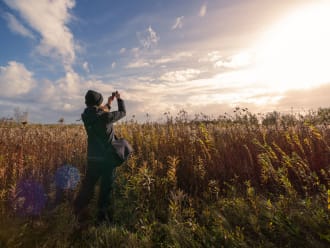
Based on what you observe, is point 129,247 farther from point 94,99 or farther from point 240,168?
point 240,168

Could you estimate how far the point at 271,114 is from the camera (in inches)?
320

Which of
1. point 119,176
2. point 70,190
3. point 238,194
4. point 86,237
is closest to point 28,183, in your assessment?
point 70,190

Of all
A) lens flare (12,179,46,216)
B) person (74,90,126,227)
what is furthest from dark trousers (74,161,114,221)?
lens flare (12,179,46,216)

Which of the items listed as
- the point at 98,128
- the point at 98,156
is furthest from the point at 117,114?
the point at 98,156

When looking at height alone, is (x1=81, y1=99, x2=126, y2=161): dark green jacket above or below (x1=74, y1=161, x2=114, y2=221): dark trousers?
above

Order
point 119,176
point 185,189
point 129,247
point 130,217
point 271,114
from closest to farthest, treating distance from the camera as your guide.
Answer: point 129,247 < point 130,217 < point 185,189 < point 119,176 < point 271,114

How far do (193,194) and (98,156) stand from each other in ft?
6.61

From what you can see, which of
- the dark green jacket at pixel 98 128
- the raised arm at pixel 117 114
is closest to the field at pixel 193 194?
the dark green jacket at pixel 98 128

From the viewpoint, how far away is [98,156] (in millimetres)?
4430

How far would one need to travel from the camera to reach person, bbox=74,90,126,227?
14.3 feet

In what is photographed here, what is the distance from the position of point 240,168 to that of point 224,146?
35.5 inches

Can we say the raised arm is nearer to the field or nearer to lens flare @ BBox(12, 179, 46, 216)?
the field

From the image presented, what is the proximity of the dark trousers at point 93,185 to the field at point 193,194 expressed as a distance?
22cm

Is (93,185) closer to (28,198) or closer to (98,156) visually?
(98,156)
